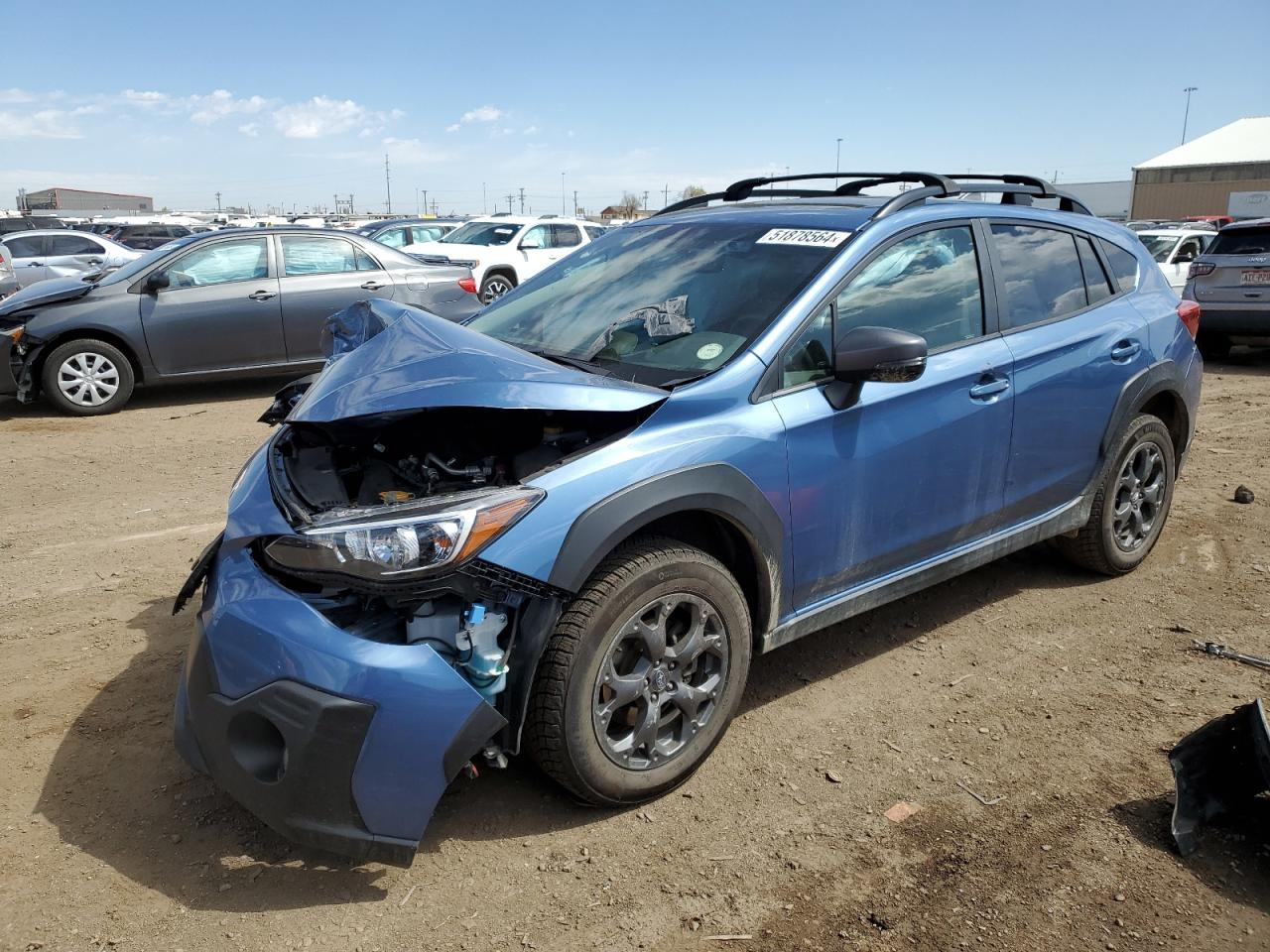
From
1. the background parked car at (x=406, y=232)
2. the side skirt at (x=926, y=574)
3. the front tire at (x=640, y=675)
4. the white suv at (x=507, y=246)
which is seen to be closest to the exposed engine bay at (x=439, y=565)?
the front tire at (x=640, y=675)

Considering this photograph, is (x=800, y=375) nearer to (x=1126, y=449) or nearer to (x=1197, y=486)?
(x=1126, y=449)

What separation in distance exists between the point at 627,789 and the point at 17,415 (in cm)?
798

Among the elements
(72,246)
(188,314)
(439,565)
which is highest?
(72,246)

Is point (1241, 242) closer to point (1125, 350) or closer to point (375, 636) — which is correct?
point (1125, 350)

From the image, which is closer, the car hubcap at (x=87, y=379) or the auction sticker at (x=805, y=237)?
the auction sticker at (x=805, y=237)

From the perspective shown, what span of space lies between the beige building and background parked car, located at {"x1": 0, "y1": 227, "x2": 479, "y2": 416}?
53.4 metres

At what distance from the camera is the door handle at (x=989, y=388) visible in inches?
143

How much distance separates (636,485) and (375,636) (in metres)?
0.81

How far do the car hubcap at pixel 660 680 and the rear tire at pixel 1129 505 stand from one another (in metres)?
2.41

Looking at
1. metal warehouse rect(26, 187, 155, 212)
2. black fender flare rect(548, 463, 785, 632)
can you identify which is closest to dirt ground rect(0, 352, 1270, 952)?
black fender flare rect(548, 463, 785, 632)

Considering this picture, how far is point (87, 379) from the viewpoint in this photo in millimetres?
8500

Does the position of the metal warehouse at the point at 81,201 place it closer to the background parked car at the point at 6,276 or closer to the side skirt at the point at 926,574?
the background parked car at the point at 6,276

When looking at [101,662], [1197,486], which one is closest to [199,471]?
[101,662]

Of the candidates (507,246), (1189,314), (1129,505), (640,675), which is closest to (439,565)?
(640,675)
